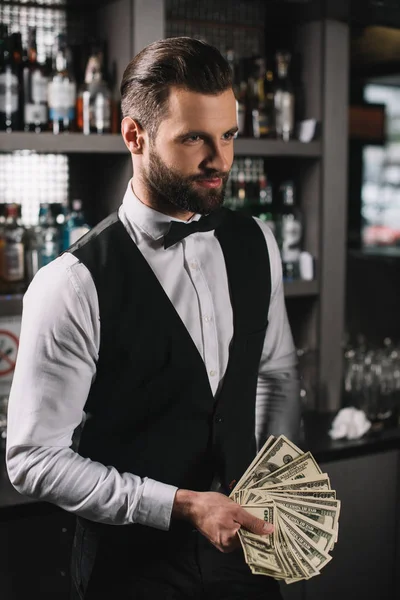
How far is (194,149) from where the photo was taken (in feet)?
4.70

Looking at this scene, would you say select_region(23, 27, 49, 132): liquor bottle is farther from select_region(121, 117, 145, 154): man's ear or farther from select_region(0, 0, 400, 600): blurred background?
select_region(121, 117, 145, 154): man's ear

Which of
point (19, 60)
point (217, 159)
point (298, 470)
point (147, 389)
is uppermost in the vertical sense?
point (19, 60)

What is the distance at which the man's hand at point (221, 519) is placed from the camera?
1.33 m

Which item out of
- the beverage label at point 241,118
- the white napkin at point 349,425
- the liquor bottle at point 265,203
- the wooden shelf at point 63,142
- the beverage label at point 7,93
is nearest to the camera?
the wooden shelf at point 63,142

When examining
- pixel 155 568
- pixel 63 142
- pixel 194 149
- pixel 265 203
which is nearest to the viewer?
pixel 194 149

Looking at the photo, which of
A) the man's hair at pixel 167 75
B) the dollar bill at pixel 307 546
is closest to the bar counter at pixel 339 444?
the dollar bill at pixel 307 546

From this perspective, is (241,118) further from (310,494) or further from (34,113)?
(310,494)

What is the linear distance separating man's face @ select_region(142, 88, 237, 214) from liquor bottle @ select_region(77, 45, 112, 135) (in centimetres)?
88

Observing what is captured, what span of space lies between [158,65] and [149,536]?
930mm

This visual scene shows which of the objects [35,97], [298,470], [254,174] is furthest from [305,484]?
[254,174]

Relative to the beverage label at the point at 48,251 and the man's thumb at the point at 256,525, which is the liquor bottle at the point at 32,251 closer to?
the beverage label at the point at 48,251

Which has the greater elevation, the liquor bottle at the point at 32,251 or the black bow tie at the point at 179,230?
the black bow tie at the point at 179,230

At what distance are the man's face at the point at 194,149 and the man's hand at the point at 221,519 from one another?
1.76 feet

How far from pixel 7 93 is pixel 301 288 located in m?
1.16
